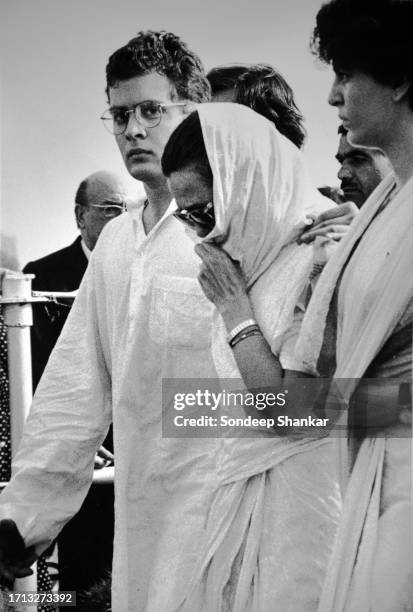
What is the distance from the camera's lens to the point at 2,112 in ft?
8.57

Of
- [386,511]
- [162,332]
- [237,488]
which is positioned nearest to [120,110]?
[162,332]

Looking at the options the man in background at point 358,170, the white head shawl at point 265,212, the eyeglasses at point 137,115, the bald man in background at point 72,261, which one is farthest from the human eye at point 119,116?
the man in background at point 358,170

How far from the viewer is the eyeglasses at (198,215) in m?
2.15

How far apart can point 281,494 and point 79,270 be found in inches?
31.9

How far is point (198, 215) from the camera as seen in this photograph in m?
2.18

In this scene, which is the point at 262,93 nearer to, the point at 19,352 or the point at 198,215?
the point at 198,215

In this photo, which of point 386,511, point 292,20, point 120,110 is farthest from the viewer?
point 120,110

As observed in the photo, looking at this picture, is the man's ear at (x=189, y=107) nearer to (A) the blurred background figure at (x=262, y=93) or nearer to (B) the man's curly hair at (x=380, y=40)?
(A) the blurred background figure at (x=262, y=93)

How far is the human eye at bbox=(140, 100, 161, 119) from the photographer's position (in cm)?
241

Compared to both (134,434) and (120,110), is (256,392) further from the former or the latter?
(120,110)

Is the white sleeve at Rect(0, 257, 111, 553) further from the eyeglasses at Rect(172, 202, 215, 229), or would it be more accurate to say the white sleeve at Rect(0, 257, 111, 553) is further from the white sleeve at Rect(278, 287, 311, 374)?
the white sleeve at Rect(278, 287, 311, 374)

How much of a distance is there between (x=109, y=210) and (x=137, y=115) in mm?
240

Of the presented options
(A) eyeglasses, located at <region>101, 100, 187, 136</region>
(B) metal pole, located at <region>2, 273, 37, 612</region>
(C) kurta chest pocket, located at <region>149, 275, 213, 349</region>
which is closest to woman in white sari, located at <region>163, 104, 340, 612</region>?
(C) kurta chest pocket, located at <region>149, 275, 213, 349</region>

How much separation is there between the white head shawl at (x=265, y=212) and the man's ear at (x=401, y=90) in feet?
0.80
